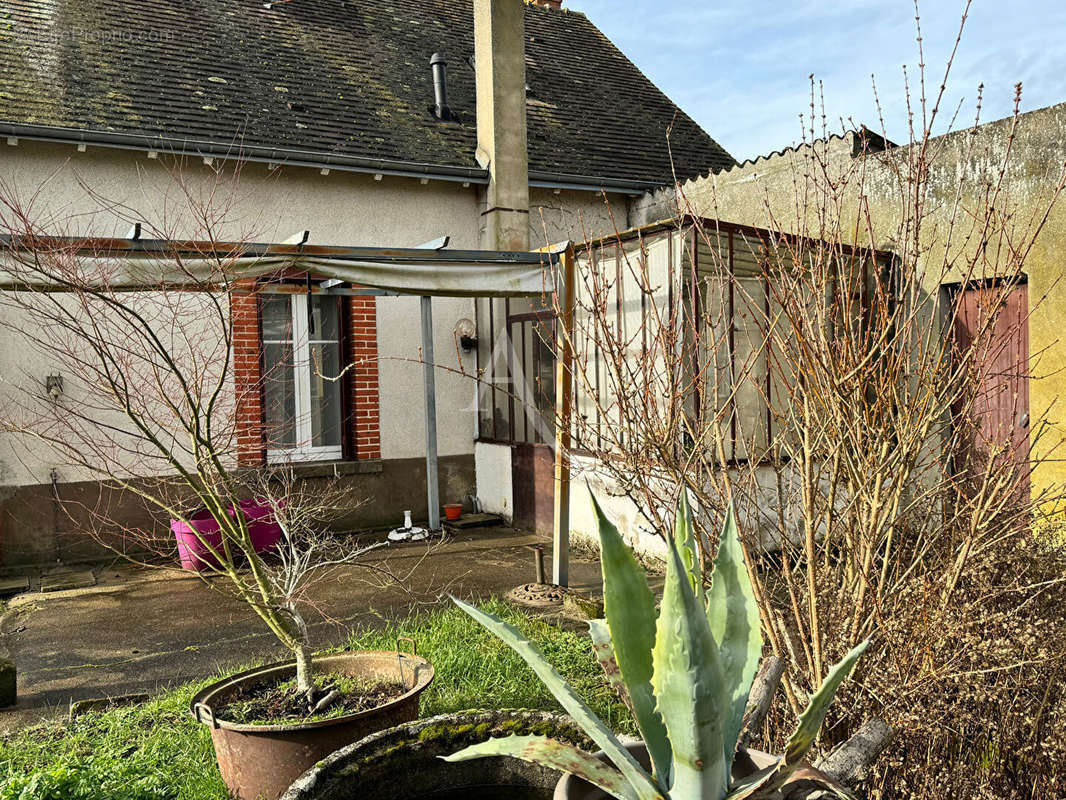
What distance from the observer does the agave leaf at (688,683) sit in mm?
1518

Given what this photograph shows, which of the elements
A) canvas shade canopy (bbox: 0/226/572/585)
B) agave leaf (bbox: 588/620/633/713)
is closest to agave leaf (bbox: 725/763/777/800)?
agave leaf (bbox: 588/620/633/713)

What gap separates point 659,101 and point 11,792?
41.5 feet

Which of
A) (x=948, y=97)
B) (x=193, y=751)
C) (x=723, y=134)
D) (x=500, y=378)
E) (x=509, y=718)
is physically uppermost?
(x=723, y=134)

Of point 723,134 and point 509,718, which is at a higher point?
point 723,134

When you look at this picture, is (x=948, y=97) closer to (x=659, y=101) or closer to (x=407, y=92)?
(x=407, y=92)

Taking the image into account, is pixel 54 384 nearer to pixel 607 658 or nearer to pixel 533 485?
pixel 533 485

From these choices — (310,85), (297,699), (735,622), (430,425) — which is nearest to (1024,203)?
(430,425)

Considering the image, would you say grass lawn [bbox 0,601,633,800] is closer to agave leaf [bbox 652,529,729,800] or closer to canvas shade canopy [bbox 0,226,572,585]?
canvas shade canopy [bbox 0,226,572,585]

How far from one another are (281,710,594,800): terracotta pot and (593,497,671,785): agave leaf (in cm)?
62

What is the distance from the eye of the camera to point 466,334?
10.2 meters

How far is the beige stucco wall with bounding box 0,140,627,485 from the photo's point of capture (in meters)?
8.23

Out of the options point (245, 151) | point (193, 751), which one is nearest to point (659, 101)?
point (245, 151)

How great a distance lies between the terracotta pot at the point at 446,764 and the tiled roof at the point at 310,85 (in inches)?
281

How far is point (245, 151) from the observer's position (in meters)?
8.66
